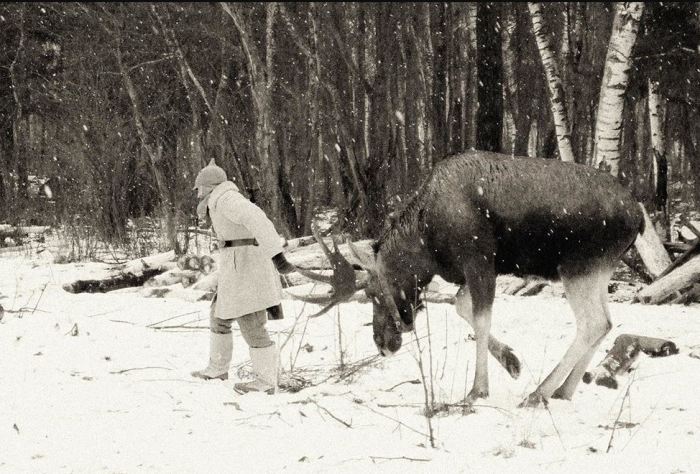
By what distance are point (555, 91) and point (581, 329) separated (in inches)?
263

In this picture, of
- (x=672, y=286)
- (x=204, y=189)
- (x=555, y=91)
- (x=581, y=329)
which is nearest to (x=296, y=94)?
(x=555, y=91)

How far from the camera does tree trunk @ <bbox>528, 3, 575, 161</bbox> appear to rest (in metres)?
11.2

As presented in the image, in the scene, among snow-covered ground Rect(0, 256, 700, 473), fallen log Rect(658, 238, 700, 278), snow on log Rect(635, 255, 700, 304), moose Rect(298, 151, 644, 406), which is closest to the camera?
snow-covered ground Rect(0, 256, 700, 473)

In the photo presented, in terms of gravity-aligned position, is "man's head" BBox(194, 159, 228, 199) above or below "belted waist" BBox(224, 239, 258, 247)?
above

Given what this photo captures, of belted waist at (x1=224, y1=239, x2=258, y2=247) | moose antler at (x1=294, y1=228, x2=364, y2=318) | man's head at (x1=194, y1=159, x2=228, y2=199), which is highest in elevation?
man's head at (x1=194, y1=159, x2=228, y2=199)

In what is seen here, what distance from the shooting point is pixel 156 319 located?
8.55 m

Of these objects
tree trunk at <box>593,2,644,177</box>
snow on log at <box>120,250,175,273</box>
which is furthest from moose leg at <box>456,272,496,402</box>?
snow on log at <box>120,250,175,273</box>

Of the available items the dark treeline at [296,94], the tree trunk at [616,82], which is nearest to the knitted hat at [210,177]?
the tree trunk at [616,82]

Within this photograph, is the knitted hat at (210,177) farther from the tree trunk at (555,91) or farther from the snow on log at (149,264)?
the tree trunk at (555,91)

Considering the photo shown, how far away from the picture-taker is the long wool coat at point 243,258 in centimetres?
589

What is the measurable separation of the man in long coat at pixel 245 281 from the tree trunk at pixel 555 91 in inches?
253

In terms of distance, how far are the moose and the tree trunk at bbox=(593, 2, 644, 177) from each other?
4.75 metres

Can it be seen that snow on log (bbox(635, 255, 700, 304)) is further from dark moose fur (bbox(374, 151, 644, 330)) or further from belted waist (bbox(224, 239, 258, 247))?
belted waist (bbox(224, 239, 258, 247))

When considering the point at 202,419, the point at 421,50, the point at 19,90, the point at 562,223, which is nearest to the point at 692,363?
the point at 562,223
